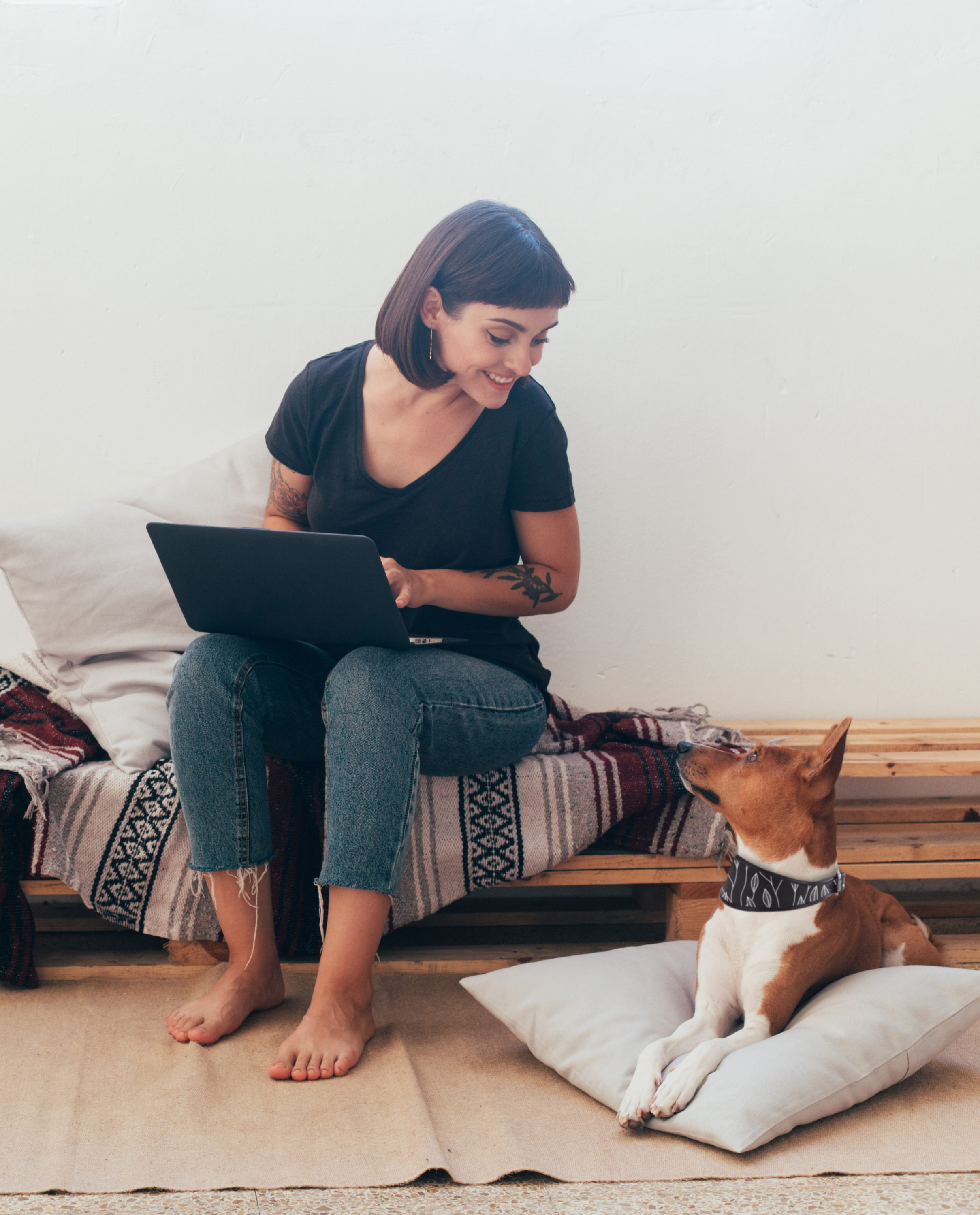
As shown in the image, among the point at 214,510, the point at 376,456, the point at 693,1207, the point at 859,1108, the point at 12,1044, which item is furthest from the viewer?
the point at 214,510

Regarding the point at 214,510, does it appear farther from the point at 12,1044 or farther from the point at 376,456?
the point at 12,1044

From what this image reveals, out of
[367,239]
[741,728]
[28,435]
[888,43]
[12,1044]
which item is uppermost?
[888,43]

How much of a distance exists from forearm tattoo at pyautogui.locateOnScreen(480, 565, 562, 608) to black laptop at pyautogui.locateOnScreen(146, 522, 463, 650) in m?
0.22

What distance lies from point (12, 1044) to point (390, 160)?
5.58ft

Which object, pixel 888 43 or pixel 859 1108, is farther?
pixel 888 43

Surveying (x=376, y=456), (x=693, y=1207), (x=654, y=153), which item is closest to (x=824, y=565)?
(x=654, y=153)

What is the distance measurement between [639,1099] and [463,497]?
0.85m

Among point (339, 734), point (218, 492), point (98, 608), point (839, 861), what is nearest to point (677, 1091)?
point (339, 734)

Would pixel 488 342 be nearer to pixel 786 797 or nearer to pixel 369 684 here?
pixel 369 684

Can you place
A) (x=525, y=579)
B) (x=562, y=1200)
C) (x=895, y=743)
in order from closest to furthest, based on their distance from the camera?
(x=562, y=1200) → (x=525, y=579) → (x=895, y=743)

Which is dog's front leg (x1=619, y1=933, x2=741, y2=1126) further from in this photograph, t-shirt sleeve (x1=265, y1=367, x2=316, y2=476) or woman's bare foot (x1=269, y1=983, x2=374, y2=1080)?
t-shirt sleeve (x1=265, y1=367, x2=316, y2=476)

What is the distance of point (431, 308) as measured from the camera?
4.65ft

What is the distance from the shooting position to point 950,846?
1612 mm

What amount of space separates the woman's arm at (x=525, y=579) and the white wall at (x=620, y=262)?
0.53m
